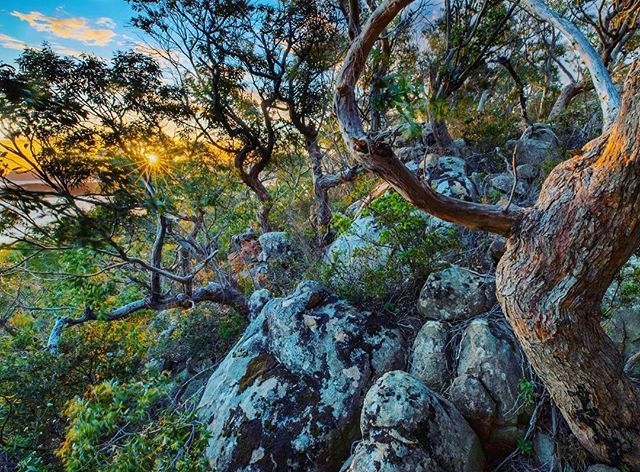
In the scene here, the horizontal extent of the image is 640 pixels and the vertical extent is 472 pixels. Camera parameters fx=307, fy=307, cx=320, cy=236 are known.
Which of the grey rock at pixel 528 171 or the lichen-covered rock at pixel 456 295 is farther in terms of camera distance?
the grey rock at pixel 528 171

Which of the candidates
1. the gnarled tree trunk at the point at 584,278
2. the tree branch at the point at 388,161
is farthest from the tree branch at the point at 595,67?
the tree branch at the point at 388,161

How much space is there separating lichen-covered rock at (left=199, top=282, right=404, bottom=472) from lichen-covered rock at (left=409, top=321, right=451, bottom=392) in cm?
21

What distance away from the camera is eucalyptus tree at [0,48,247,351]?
1304mm

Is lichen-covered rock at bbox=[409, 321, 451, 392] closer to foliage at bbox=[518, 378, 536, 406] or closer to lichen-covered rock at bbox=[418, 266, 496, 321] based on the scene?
lichen-covered rock at bbox=[418, 266, 496, 321]

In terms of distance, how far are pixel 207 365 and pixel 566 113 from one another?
10129mm

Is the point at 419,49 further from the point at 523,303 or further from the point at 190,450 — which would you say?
the point at 190,450

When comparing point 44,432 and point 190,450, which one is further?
point 44,432

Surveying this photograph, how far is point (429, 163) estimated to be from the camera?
6.20 meters

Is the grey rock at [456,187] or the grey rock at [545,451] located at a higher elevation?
the grey rock at [456,187]

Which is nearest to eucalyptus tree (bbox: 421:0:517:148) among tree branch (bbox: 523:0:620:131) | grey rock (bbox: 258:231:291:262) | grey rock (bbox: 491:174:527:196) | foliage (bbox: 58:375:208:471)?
grey rock (bbox: 491:174:527:196)

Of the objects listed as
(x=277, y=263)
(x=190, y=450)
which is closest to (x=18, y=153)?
(x=190, y=450)

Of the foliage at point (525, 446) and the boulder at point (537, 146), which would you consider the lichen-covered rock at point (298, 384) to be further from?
the boulder at point (537, 146)

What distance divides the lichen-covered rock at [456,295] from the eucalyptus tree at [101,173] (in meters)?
2.70

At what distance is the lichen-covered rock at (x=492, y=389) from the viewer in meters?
2.47
